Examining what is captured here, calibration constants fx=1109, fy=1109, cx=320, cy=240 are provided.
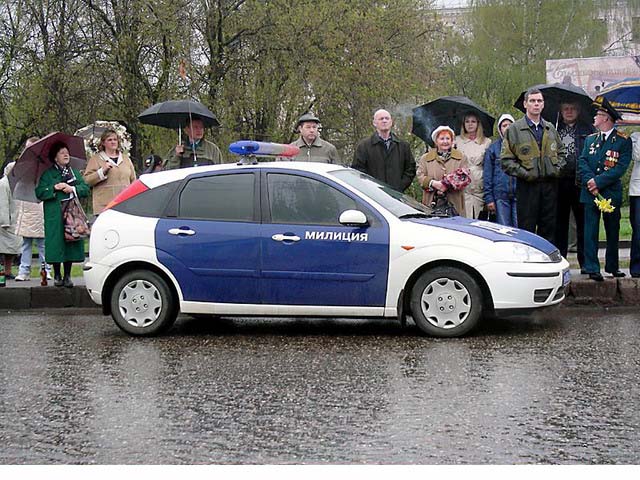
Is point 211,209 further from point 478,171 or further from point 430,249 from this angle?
point 478,171

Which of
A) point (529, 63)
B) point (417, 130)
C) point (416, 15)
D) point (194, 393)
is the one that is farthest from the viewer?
point (529, 63)

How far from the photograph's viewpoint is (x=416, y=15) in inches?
1320

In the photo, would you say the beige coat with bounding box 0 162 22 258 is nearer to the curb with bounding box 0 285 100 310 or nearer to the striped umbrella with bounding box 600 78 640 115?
the curb with bounding box 0 285 100 310

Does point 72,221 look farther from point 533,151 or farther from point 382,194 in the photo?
point 533,151

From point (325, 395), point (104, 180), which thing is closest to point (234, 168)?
point (104, 180)

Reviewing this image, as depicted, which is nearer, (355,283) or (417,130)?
(355,283)

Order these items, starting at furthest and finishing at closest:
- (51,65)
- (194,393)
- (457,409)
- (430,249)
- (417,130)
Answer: (51,65), (417,130), (430,249), (194,393), (457,409)

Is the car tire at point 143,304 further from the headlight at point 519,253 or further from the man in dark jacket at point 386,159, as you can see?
the man in dark jacket at point 386,159

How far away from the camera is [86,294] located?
1245 cm

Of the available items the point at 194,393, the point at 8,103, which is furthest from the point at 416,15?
the point at 194,393

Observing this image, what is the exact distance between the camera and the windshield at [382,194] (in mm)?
9734

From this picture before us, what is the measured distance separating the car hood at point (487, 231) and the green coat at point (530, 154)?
166 centimetres

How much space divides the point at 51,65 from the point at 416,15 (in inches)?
→ 442

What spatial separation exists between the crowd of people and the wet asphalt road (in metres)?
A: 1.75
